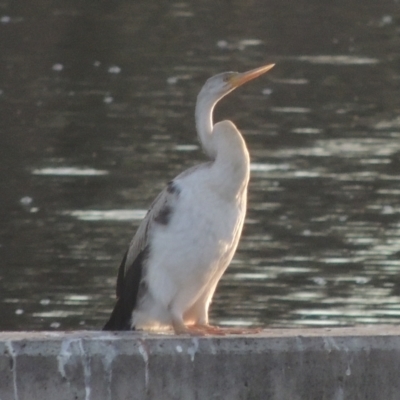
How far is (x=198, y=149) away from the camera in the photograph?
13508mm

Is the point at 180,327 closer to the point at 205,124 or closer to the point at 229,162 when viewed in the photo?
the point at 229,162

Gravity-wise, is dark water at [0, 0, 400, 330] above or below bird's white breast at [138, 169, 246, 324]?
below

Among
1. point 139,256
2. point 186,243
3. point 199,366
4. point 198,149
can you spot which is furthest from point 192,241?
point 198,149

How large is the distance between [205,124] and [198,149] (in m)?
6.71

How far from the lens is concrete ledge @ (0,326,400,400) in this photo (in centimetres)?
596

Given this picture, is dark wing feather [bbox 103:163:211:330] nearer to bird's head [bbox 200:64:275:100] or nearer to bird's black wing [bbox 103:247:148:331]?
bird's black wing [bbox 103:247:148:331]

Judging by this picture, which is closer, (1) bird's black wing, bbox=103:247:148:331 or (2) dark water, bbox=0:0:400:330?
(1) bird's black wing, bbox=103:247:148:331

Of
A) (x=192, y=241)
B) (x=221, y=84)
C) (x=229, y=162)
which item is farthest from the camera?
(x=221, y=84)

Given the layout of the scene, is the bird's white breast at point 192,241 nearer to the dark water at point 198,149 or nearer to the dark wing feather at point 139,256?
the dark wing feather at point 139,256

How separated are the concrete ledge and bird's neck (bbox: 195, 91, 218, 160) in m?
0.95

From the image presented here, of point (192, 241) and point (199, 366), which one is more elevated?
point (192, 241)

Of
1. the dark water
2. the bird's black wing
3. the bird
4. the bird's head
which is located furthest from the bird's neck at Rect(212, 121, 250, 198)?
the dark water

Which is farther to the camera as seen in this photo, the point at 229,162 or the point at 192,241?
the point at 229,162

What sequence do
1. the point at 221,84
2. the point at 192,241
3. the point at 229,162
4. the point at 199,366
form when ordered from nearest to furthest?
the point at 199,366 < the point at 192,241 < the point at 229,162 < the point at 221,84
